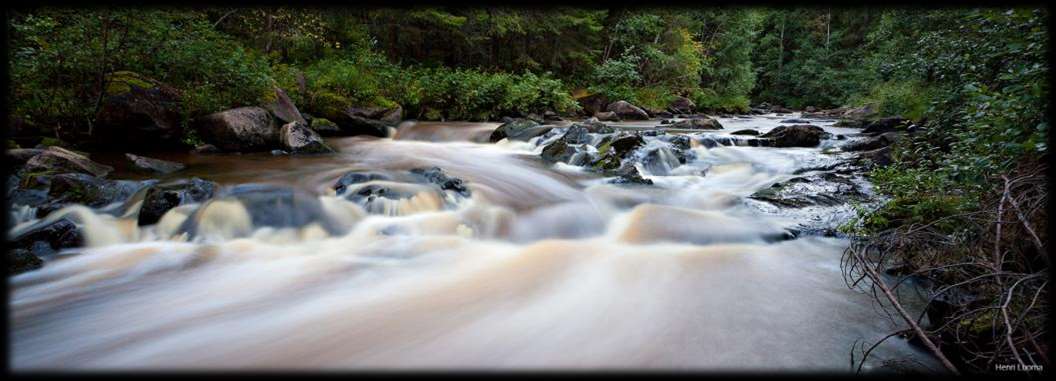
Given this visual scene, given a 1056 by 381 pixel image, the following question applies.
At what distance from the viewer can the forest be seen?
8.63 ft

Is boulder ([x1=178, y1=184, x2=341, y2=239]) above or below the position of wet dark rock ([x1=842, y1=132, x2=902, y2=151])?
above

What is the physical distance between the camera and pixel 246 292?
11.4 feet

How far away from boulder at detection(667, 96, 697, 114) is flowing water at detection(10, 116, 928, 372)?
1872 centimetres

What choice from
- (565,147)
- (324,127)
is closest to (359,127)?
(324,127)

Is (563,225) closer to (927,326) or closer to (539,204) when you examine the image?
(539,204)

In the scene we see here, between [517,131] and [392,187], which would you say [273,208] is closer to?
[392,187]

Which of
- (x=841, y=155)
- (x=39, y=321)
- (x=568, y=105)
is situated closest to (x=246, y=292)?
(x=39, y=321)

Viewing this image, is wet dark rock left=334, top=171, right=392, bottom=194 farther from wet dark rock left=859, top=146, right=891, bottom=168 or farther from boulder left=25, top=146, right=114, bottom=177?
wet dark rock left=859, top=146, right=891, bottom=168

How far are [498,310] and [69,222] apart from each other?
4.16 meters

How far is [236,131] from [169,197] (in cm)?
416

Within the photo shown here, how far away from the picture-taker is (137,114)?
8133mm

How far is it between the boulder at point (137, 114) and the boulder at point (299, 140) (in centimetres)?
172

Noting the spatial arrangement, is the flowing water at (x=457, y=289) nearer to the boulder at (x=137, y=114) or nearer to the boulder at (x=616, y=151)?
the boulder at (x=616, y=151)

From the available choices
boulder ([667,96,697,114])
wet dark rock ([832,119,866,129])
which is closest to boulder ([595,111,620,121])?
boulder ([667,96,697,114])
